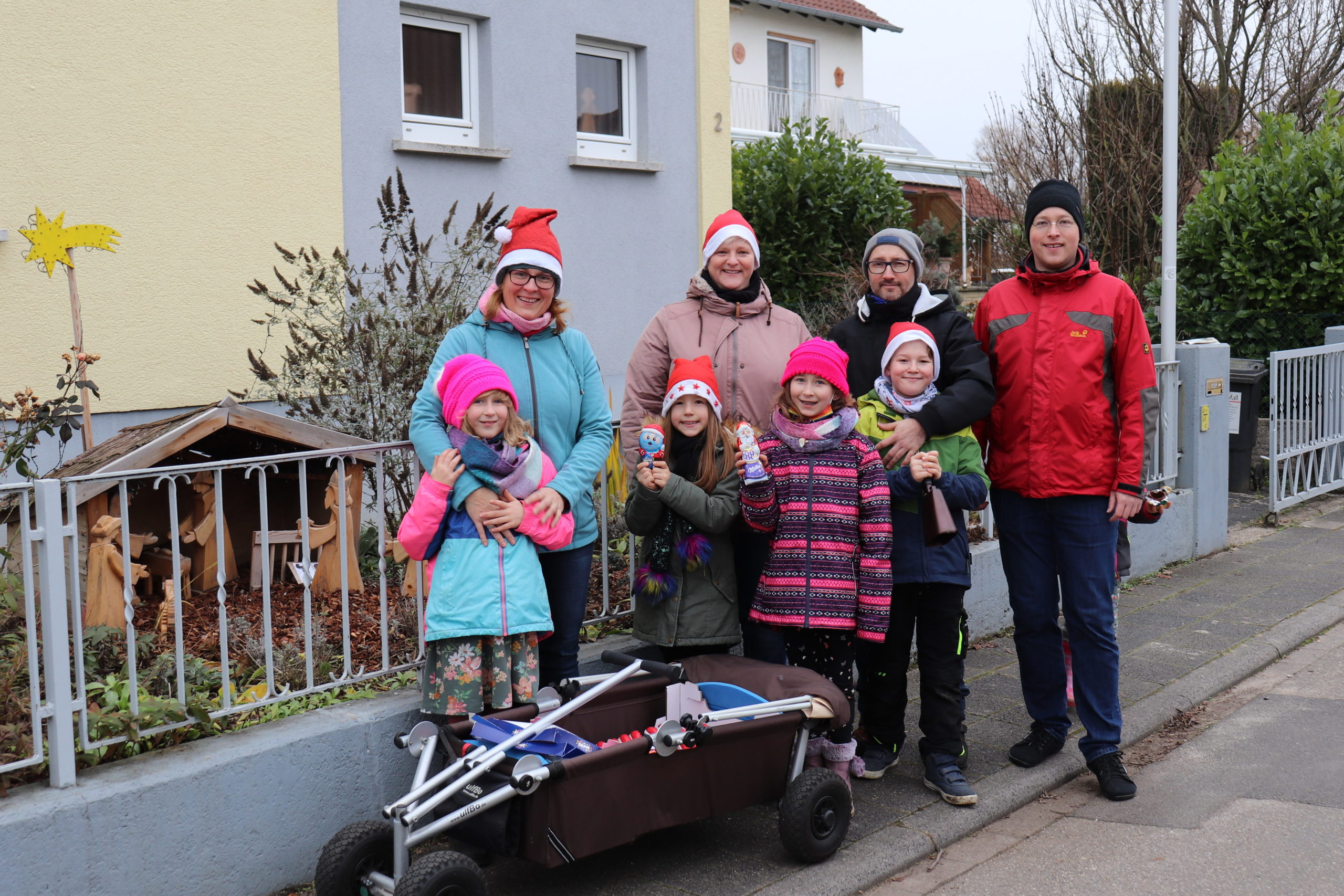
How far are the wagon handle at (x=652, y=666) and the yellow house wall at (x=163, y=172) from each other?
5259mm

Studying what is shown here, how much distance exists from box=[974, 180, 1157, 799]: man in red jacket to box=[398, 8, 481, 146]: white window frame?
264 inches

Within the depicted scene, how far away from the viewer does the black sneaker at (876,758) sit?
4.57m

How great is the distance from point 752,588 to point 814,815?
0.91 m

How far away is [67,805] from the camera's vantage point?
3.21 meters

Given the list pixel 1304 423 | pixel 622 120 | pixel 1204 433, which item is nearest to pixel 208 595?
pixel 1204 433

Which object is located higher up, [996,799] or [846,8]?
[846,8]

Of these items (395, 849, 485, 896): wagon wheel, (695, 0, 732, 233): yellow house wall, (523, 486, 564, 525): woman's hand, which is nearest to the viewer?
(395, 849, 485, 896): wagon wheel

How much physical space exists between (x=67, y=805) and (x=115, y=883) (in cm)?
28

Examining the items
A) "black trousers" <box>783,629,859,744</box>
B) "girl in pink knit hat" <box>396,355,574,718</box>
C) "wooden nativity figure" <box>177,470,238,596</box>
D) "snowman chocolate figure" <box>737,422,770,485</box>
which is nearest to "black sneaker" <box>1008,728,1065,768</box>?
"black trousers" <box>783,629,859,744</box>

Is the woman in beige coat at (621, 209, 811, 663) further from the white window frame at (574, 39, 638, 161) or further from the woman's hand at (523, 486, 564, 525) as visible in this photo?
the white window frame at (574, 39, 638, 161)

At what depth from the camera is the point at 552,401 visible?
13.3 ft

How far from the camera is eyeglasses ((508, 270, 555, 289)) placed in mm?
4020

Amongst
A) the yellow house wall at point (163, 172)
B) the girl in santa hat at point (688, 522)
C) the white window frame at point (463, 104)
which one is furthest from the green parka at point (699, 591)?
the white window frame at point (463, 104)

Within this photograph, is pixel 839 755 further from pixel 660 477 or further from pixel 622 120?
pixel 622 120
